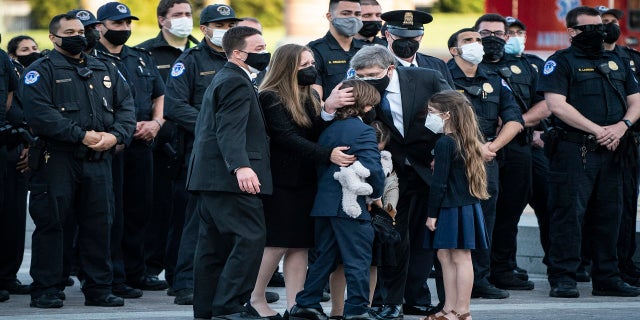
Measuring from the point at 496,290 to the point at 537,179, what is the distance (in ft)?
5.92

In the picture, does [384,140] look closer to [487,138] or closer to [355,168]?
[355,168]

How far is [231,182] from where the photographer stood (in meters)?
7.77

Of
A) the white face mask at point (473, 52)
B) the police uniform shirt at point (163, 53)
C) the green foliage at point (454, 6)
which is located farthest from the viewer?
the green foliage at point (454, 6)

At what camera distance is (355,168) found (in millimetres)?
7848

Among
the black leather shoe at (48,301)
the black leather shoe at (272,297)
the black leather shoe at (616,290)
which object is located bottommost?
the black leather shoe at (616,290)

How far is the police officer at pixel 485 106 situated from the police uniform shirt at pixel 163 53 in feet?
7.70

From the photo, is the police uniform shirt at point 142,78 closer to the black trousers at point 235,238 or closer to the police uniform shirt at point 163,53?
the police uniform shirt at point 163,53

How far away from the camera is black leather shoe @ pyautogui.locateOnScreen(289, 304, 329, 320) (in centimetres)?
789

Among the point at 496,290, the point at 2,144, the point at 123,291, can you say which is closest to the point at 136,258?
the point at 123,291

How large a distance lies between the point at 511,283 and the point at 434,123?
2.59 metres

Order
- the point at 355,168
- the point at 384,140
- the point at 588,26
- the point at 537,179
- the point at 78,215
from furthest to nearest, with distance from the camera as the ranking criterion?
1. the point at 537,179
2. the point at 588,26
3. the point at 78,215
4. the point at 384,140
5. the point at 355,168

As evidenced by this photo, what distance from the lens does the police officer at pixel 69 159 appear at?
357 inches

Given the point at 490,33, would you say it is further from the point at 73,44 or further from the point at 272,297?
the point at 73,44

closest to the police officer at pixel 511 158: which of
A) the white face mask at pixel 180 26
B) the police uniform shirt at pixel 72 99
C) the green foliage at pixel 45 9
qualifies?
the white face mask at pixel 180 26
